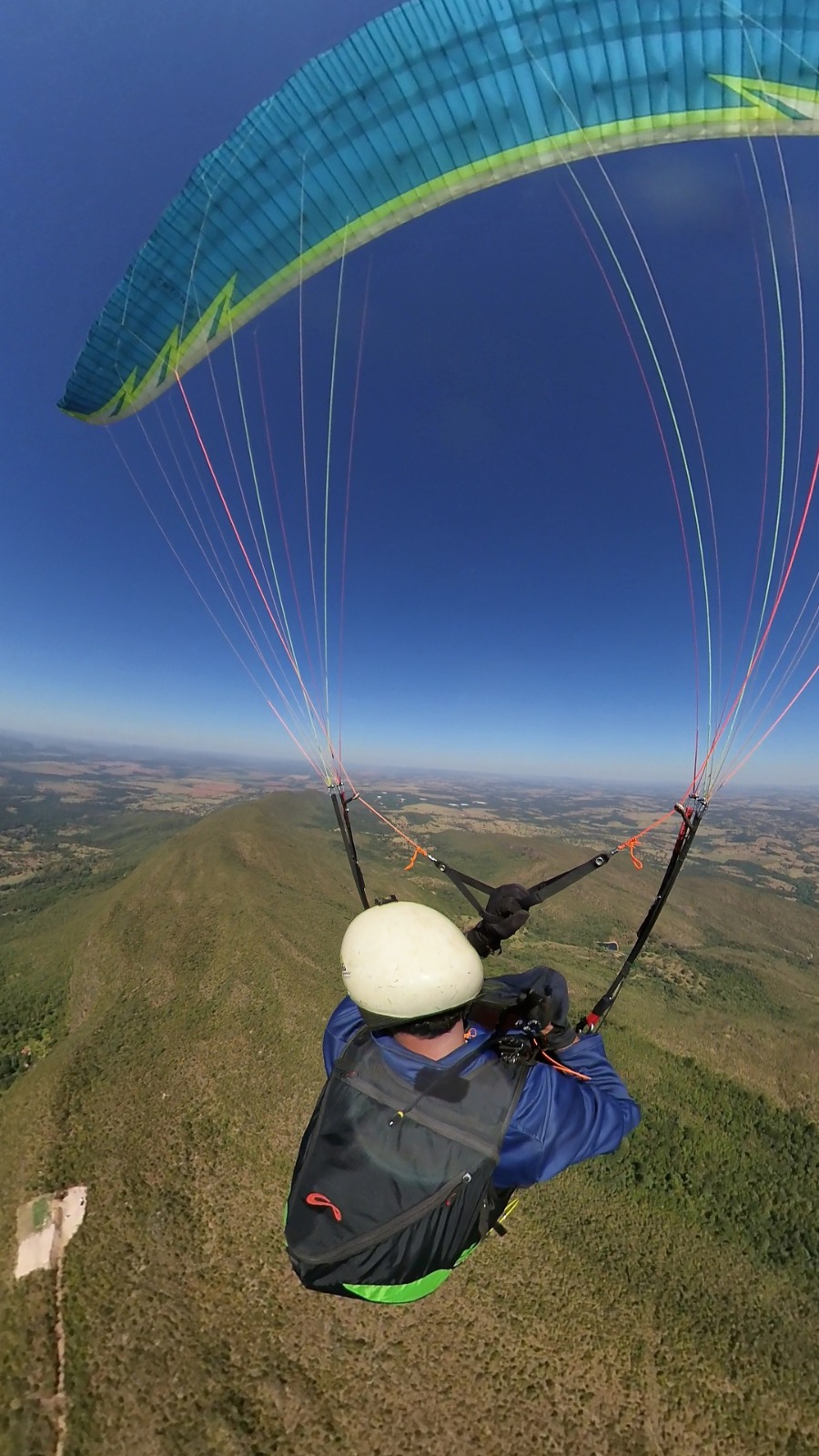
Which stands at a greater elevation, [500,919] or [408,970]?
[408,970]

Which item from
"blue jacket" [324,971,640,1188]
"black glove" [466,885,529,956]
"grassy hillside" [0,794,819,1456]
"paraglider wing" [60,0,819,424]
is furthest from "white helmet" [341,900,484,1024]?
"grassy hillside" [0,794,819,1456]

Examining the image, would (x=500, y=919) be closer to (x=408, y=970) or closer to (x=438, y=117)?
(x=408, y=970)

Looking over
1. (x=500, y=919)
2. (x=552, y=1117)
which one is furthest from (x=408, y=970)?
(x=500, y=919)

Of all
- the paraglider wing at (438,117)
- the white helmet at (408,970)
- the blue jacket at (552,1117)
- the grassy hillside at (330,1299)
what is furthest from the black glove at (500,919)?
the grassy hillside at (330,1299)

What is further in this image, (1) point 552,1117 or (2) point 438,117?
(2) point 438,117

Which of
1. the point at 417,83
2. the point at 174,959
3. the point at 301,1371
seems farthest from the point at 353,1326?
the point at 417,83

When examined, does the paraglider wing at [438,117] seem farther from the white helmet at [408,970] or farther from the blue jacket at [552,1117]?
the blue jacket at [552,1117]
